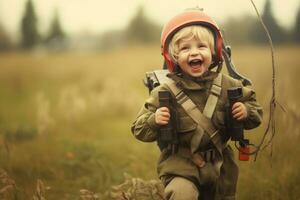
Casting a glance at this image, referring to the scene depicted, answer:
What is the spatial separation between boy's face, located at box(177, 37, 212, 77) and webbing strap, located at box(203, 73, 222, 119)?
0.13 meters

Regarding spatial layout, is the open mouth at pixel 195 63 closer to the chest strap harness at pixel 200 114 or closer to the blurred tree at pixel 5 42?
the chest strap harness at pixel 200 114

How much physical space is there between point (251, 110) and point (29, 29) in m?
19.0

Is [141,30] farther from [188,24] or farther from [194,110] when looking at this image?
[194,110]

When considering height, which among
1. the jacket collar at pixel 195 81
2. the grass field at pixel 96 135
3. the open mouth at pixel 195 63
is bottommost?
the grass field at pixel 96 135

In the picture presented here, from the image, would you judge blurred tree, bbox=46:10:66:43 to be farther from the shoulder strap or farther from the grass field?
the shoulder strap

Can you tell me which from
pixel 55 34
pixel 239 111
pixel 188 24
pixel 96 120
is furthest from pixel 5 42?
pixel 239 111

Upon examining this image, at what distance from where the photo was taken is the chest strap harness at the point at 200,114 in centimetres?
335

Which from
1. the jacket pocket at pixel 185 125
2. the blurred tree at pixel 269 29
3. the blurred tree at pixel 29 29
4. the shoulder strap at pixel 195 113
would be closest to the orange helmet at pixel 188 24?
the shoulder strap at pixel 195 113

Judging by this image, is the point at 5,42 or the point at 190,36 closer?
the point at 190,36

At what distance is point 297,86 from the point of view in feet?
28.7

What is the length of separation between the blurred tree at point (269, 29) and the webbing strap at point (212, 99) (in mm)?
3261

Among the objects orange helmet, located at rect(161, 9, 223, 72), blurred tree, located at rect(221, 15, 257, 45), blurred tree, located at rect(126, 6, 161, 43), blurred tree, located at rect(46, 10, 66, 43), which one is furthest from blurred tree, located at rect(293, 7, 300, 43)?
blurred tree, located at rect(46, 10, 66, 43)

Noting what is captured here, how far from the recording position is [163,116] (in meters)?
3.24

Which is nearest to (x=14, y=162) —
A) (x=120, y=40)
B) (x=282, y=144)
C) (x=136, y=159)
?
(x=136, y=159)
